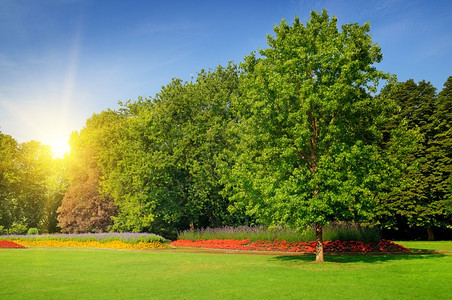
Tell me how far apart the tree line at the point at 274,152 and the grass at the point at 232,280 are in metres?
2.75

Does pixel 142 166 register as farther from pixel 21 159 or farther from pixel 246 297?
pixel 21 159

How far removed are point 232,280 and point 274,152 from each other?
7.50 metres

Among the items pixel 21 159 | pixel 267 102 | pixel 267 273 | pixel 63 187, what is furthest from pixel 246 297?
pixel 21 159

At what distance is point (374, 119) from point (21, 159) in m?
52.3

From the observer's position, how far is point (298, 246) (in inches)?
997

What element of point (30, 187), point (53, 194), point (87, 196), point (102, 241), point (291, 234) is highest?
point (30, 187)

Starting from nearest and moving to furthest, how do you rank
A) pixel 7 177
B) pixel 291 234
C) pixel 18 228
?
pixel 291 234 → pixel 7 177 → pixel 18 228

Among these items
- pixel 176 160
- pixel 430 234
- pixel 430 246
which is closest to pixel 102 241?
pixel 176 160

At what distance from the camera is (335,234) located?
25.9m

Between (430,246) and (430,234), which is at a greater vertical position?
(430,234)

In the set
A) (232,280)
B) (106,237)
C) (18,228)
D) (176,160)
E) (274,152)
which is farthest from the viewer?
(18,228)

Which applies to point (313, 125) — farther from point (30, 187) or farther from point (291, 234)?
point (30, 187)

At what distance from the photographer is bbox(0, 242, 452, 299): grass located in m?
10.6

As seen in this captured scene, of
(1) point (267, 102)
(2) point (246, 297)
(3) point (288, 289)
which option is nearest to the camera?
(2) point (246, 297)
